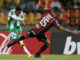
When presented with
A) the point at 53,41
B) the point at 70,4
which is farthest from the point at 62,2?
the point at 53,41

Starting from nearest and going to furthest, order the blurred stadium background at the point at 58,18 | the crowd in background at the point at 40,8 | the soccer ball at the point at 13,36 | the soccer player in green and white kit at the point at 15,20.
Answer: the soccer player in green and white kit at the point at 15,20
the soccer ball at the point at 13,36
the blurred stadium background at the point at 58,18
the crowd in background at the point at 40,8

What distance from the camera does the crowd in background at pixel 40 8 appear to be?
16859 mm

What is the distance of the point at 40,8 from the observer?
691 inches

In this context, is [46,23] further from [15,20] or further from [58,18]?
[58,18]

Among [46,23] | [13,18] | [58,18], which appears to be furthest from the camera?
[58,18]

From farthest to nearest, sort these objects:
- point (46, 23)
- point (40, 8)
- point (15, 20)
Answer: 1. point (40, 8)
2. point (15, 20)
3. point (46, 23)

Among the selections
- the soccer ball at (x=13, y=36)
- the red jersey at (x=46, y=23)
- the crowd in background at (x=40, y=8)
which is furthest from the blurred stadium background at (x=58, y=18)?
the red jersey at (x=46, y=23)

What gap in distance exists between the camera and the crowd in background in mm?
16859

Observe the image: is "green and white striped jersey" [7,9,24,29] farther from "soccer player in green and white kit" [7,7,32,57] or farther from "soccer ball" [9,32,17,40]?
"soccer ball" [9,32,17,40]

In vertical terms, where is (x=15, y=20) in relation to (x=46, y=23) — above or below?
below

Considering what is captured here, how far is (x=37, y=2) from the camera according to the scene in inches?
704

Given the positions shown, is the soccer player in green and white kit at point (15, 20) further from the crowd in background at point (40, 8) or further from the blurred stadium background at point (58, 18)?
the crowd in background at point (40, 8)

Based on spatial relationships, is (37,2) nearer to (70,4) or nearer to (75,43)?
(70,4)

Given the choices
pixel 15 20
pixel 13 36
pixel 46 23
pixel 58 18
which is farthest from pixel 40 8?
pixel 46 23
